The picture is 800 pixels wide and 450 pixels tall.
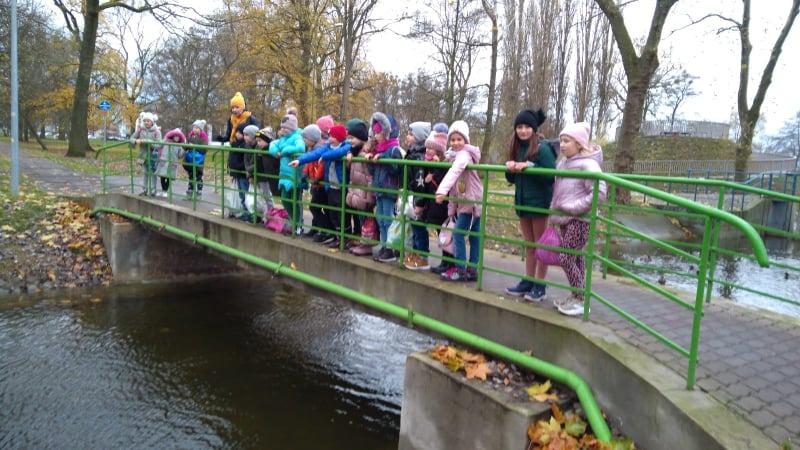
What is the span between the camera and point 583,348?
3697 mm

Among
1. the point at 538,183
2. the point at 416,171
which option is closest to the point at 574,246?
the point at 538,183

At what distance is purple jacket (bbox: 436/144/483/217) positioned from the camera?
4.70m


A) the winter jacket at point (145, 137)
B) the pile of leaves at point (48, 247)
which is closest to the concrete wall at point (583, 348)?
the winter jacket at point (145, 137)

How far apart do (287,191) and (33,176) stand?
41.9ft

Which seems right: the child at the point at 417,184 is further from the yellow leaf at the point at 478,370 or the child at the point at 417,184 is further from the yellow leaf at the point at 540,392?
the yellow leaf at the point at 540,392

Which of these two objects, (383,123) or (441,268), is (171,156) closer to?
(383,123)

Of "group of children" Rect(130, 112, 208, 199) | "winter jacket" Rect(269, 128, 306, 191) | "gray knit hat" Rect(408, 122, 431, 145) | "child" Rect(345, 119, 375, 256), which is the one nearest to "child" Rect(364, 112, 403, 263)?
"child" Rect(345, 119, 375, 256)

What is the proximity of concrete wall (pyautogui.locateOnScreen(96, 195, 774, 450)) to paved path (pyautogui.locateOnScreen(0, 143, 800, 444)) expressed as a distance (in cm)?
17

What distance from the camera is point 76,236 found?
11.2 metres

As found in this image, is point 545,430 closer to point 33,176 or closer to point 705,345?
point 705,345

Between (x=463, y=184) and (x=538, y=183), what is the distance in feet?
2.52

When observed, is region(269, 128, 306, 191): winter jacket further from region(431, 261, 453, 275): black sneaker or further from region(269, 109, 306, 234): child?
region(431, 261, 453, 275): black sneaker

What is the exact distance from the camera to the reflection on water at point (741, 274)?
9.50 m

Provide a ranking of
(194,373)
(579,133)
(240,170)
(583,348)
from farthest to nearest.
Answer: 1. (240,170)
2. (194,373)
3. (579,133)
4. (583,348)
